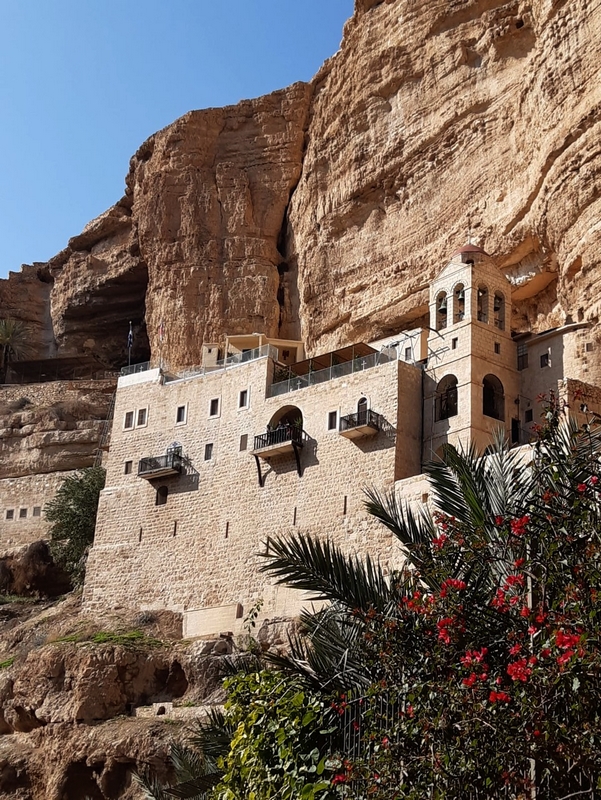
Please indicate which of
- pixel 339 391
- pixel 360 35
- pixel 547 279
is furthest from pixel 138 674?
pixel 360 35

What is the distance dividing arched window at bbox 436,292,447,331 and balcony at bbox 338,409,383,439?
3.43 m

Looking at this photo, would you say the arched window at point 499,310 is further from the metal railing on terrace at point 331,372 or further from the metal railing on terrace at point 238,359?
the metal railing on terrace at point 238,359

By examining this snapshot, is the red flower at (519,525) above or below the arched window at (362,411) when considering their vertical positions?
below

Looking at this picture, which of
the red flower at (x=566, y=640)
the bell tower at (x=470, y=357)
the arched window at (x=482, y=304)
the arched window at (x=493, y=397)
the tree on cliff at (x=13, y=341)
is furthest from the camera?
the tree on cliff at (x=13, y=341)

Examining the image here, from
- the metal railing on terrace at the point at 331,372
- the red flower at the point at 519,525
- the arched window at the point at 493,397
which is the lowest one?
the red flower at the point at 519,525

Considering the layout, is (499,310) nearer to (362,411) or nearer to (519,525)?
(362,411)

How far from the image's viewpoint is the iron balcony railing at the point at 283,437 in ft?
102

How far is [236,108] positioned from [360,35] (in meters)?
7.13

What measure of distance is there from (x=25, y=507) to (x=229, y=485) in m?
14.0

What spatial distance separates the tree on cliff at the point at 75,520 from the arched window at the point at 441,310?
543 inches

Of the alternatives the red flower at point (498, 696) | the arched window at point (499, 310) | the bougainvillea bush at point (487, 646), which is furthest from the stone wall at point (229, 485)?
the red flower at point (498, 696)

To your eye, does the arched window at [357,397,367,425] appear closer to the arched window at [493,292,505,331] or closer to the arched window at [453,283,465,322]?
the arched window at [453,283,465,322]

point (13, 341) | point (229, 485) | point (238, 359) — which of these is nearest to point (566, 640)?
point (229, 485)

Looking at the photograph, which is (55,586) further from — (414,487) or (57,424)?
(414,487)
